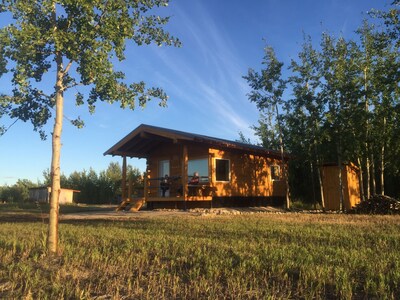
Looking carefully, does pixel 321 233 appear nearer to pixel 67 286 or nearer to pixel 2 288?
pixel 67 286

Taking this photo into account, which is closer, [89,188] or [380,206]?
[380,206]

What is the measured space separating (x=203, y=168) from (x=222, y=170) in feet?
3.40

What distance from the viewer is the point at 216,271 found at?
5.11m

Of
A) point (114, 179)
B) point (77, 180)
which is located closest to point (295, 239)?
point (114, 179)

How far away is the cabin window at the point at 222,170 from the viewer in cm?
2012

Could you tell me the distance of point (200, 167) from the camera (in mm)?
20156

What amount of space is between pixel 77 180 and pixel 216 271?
1657 inches

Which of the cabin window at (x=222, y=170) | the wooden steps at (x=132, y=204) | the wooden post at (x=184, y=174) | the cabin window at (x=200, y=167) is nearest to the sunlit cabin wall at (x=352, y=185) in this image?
the cabin window at (x=222, y=170)

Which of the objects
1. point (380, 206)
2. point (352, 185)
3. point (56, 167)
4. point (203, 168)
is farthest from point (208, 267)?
point (352, 185)

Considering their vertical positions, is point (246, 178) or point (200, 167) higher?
point (200, 167)

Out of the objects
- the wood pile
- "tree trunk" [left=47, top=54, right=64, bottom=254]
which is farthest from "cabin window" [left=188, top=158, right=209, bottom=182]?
"tree trunk" [left=47, top=54, right=64, bottom=254]

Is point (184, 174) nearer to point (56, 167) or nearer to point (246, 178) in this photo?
point (246, 178)

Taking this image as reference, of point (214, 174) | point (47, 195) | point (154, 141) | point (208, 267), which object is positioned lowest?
point (208, 267)

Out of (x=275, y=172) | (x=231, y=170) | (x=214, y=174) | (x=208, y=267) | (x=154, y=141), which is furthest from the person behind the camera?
(x=275, y=172)
